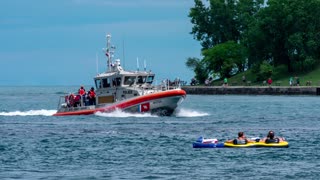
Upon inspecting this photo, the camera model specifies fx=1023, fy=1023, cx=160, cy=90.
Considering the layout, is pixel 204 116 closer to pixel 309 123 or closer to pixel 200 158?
pixel 309 123

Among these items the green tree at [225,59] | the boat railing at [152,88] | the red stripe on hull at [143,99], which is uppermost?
the green tree at [225,59]

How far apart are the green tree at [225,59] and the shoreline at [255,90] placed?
341 inches

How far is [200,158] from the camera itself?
163ft

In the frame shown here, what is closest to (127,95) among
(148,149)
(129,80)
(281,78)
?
(129,80)

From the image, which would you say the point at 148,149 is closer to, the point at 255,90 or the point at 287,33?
the point at 255,90

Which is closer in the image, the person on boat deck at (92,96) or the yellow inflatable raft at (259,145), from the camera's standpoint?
the yellow inflatable raft at (259,145)

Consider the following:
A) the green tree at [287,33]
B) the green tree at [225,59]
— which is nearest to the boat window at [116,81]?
the green tree at [287,33]

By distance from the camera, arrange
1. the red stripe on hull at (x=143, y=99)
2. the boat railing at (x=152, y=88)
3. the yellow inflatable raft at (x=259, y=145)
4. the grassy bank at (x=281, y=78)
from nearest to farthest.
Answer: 1. the yellow inflatable raft at (x=259, y=145)
2. the red stripe on hull at (x=143, y=99)
3. the boat railing at (x=152, y=88)
4. the grassy bank at (x=281, y=78)

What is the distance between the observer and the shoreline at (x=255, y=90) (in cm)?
14250

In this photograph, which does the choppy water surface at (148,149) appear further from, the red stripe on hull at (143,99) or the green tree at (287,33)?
the green tree at (287,33)

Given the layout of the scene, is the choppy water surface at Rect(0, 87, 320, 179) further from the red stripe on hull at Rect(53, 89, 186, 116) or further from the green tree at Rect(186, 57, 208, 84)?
the green tree at Rect(186, 57, 208, 84)

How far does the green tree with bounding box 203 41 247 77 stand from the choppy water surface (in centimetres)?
9042

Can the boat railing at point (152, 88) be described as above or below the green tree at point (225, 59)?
below

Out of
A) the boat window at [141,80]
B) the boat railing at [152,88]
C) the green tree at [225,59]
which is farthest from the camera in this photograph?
the green tree at [225,59]
